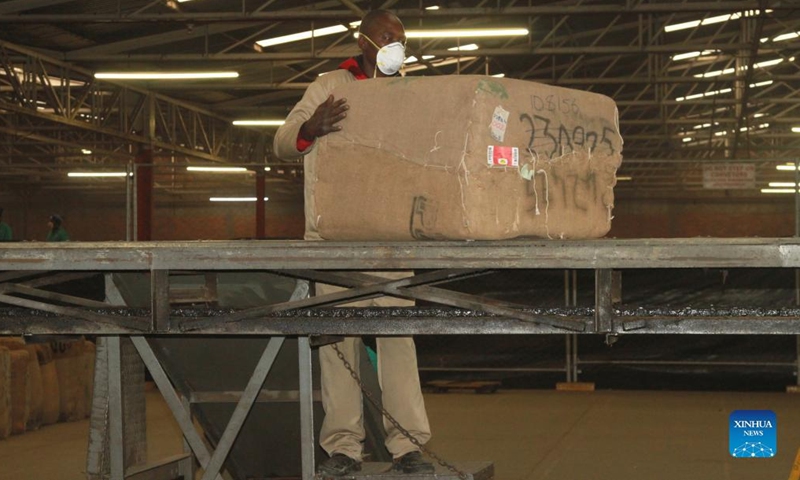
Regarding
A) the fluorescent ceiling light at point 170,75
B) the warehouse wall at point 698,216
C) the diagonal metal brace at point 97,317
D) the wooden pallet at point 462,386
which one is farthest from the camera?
the warehouse wall at point 698,216

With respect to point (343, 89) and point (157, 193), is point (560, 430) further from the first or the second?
point (157, 193)

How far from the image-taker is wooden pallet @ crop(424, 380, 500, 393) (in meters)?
12.5

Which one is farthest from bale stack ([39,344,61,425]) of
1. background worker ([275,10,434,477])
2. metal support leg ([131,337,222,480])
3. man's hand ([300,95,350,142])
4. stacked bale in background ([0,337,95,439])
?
man's hand ([300,95,350,142])

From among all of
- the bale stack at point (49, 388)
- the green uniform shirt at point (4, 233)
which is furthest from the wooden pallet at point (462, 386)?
the green uniform shirt at point (4, 233)

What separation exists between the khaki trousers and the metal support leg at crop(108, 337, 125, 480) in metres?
1.11

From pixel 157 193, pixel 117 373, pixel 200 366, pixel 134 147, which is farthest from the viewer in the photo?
pixel 157 193

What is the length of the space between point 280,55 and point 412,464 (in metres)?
16.4

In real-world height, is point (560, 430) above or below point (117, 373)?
below

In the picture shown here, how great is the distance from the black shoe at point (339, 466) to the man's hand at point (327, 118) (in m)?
1.35

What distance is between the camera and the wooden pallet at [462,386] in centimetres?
1253

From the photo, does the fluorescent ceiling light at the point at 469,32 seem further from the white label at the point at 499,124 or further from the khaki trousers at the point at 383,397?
the white label at the point at 499,124

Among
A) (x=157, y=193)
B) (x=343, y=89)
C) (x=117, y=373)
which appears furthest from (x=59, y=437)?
(x=157, y=193)

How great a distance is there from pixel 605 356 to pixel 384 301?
8.42 m

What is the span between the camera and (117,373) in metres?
5.17
